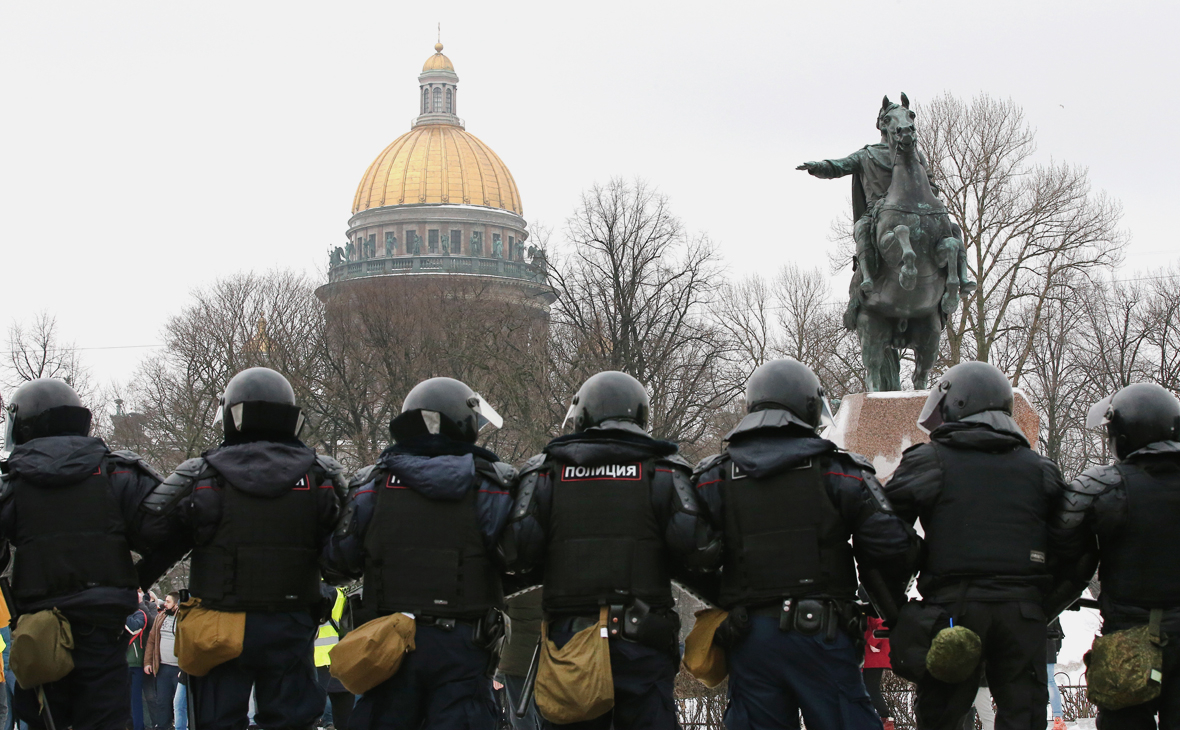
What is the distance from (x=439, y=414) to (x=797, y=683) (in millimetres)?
2261

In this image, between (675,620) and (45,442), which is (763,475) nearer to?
(675,620)

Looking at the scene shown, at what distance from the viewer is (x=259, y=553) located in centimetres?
726

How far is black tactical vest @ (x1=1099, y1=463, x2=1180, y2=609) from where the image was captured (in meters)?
6.75

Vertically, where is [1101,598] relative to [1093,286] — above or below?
below

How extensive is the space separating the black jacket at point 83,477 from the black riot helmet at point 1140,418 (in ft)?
16.4

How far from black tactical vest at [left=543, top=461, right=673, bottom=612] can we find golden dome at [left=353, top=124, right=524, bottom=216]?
3511 inches

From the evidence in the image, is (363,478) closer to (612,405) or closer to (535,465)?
(535,465)

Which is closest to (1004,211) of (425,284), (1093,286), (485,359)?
(1093,286)

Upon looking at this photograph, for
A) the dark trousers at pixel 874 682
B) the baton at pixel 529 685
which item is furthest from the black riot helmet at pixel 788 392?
the dark trousers at pixel 874 682

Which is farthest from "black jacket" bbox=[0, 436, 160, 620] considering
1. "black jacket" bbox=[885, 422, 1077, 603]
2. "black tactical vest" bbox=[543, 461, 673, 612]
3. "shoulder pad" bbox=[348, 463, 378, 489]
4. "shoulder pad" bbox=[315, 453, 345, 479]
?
"black jacket" bbox=[885, 422, 1077, 603]

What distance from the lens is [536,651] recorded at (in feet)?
23.4

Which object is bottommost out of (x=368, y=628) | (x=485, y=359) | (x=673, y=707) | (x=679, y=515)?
(x=673, y=707)

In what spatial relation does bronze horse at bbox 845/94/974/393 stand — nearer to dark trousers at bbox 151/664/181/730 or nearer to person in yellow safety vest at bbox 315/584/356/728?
person in yellow safety vest at bbox 315/584/356/728

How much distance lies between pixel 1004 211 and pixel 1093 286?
4.09 meters
